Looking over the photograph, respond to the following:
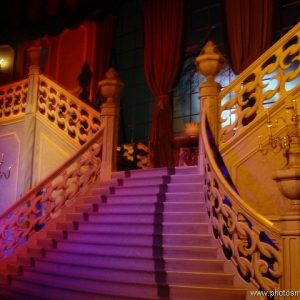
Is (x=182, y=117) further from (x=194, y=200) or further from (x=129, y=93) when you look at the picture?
(x=194, y=200)

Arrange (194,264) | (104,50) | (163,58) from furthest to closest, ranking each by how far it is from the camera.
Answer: (104,50), (163,58), (194,264)

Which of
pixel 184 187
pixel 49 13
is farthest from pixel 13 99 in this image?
pixel 184 187

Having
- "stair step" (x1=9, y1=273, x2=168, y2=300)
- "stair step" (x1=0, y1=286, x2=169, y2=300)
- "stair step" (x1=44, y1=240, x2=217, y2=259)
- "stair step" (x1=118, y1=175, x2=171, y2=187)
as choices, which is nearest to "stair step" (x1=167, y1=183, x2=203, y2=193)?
"stair step" (x1=118, y1=175, x2=171, y2=187)

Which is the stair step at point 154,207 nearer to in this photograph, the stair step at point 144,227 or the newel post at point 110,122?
the stair step at point 144,227

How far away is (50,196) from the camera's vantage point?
541 centimetres

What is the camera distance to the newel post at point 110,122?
5.77 meters

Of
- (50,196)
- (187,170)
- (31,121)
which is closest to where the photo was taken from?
(187,170)

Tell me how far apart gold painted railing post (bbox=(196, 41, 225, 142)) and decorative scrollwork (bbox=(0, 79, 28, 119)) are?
357 centimetres

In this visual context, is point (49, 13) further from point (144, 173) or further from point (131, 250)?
point (131, 250)

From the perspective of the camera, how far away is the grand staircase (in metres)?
3.71

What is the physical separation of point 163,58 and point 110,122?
2.80 meters

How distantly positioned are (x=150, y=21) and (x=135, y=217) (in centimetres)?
524

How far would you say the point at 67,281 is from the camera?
13.6ft

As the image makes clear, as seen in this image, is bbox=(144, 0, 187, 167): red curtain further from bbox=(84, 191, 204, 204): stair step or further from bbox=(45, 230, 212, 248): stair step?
bbox=(45, 230, 212, 248): stair step
